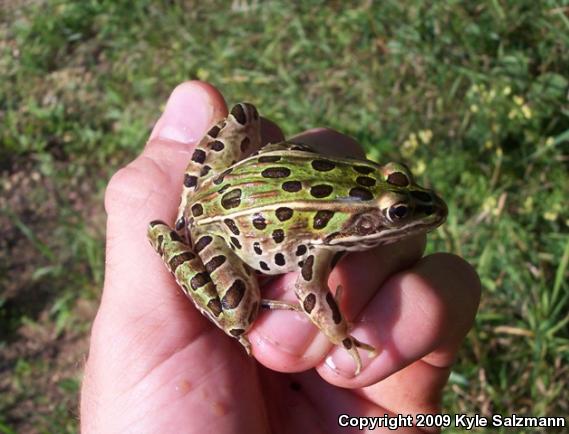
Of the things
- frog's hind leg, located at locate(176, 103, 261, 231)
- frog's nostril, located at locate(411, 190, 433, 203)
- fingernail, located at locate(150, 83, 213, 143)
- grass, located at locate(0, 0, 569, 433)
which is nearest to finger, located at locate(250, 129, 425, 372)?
frog's nostril, located at locate(411, 190, 433, 203)

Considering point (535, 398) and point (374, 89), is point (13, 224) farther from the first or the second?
point (535, 398)

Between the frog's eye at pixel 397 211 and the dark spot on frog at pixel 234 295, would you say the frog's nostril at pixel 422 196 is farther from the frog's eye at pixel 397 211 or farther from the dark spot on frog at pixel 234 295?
the dark spot on frog at pixel 234 295

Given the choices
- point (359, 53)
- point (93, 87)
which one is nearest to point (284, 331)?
point (359, 53)

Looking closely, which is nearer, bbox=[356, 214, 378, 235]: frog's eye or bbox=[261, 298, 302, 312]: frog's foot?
bbox=[261, 298, 302, 312]: frog's foot

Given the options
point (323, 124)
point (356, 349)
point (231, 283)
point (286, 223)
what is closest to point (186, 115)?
point (286, 223)

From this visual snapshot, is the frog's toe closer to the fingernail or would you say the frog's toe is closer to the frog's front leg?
the frog's front leg

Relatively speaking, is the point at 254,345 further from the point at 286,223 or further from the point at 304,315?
the point at 286,223
